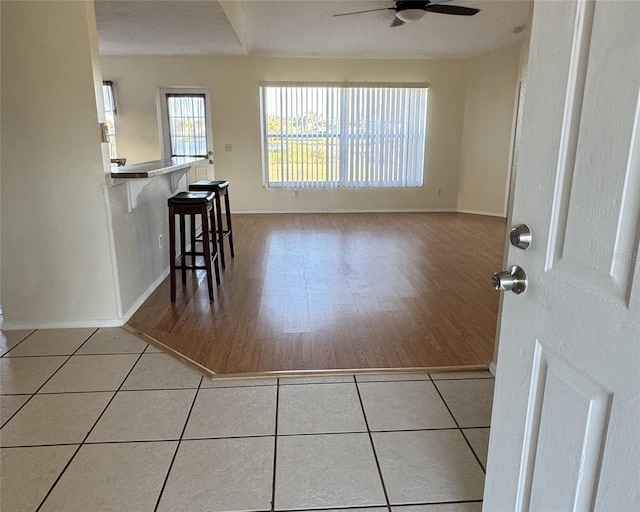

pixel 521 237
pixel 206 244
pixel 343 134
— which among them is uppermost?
pixel 343 134

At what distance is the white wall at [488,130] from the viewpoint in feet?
20.9

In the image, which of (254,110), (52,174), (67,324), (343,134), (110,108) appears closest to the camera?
(52,174)

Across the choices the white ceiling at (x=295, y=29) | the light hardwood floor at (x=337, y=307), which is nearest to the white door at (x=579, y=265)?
the light hardwood floor at (x=337, y=307)

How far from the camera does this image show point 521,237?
925 mm

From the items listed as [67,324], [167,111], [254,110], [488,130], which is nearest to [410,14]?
[488,130]

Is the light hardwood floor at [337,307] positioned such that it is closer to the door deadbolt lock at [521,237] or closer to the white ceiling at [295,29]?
the door deadbolt lock at [521,237]

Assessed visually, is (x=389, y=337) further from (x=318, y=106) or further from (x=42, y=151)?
(x=318, y=106)

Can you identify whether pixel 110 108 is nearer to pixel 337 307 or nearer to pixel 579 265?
pixel 337 307

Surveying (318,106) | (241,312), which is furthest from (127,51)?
(241,312)

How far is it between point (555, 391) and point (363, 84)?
662cm

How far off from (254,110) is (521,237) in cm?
649

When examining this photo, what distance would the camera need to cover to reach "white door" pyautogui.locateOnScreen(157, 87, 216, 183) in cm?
674

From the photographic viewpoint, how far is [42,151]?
2.47 metres

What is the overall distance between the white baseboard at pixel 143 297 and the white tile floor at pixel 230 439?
50cm
